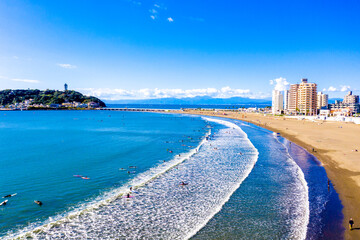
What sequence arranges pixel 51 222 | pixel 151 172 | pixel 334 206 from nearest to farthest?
Result: pixel 51 222 → pixel 334 206 → pixel 151 172

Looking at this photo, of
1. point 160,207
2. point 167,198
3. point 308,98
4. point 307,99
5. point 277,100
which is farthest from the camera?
point 277,100

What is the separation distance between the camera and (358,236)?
1316 cm

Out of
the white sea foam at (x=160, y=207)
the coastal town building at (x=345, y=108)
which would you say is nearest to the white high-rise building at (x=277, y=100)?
the coastal town building at (x=345, y=108)

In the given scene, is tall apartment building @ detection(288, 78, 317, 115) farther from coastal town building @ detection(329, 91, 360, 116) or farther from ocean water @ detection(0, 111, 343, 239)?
ocean water @ detection(0, 111, 343, 239)

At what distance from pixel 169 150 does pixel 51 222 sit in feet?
80.3

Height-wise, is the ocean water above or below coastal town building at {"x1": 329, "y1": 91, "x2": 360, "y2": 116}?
below

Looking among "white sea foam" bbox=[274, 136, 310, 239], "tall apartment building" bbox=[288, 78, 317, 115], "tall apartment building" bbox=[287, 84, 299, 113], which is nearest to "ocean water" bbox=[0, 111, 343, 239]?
"white sea foam" bbox=[274, 136, 310, 239]

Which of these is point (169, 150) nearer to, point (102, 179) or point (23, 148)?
point (102, 179)

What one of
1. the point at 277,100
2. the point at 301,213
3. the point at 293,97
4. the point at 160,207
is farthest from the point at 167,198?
the point at 293,97

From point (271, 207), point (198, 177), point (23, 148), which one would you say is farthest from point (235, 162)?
point (23, 148)

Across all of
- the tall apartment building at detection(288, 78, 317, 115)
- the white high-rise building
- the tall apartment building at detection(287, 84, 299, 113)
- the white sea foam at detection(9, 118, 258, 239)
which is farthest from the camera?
the white high-rise building

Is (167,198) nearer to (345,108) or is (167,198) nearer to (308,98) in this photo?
(308,98)

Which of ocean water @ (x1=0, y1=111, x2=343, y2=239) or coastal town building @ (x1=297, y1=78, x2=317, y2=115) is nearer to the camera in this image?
ocean water @ (x1=0, y1=111, x2=343, y2=239)

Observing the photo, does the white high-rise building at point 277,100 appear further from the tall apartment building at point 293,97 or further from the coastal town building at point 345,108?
the coastal town building at point 345,108
